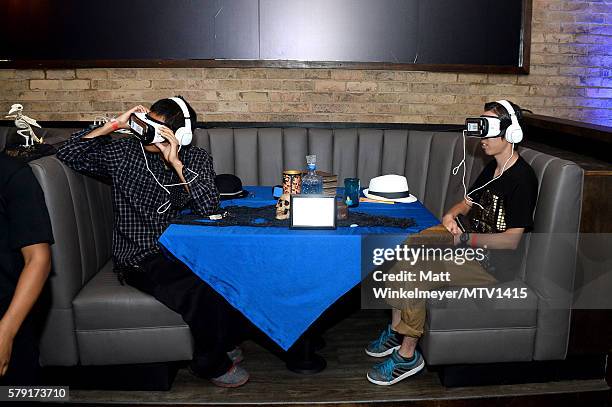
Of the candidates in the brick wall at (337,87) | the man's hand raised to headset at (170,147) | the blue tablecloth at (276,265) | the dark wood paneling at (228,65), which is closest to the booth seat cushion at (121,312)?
the blue tablecloth at (276,265)

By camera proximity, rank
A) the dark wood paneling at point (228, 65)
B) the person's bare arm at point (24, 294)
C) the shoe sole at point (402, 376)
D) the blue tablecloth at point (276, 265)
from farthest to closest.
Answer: the dark wood paneling at point (228, 65) < the shoe sole at point (402, 376) < the blue tablecloth at point (276, 265) < the person's bare arm at point (24, 294)

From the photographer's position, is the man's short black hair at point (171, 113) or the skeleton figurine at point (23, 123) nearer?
the man's short black hair at point (171, 113)

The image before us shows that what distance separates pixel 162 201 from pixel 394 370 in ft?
4.42

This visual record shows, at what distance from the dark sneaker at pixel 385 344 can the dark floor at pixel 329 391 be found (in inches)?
5.2

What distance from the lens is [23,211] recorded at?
1.61 m

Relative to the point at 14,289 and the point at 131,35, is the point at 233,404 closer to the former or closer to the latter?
the point at 14,289

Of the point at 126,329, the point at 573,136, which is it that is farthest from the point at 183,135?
the point at 573,136

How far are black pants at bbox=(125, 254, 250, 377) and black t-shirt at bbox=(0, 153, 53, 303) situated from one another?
0.96 meters

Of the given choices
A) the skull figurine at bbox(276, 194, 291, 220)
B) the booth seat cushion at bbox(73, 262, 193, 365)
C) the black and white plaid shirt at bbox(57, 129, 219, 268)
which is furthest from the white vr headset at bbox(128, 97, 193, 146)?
the booth seat cushion at bbox(73, 262, 193, 365)

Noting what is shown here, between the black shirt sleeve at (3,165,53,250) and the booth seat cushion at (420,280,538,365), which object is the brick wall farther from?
the black shirt sleeve at (3,165,53,250)

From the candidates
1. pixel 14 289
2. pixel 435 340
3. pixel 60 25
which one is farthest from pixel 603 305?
pixel 60 25

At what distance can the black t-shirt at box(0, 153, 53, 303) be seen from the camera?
161 cm

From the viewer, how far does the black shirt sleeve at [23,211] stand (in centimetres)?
161

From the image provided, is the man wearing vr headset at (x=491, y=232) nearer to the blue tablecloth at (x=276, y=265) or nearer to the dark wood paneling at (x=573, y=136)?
the blue tablecloth at (x=276, y=265)
